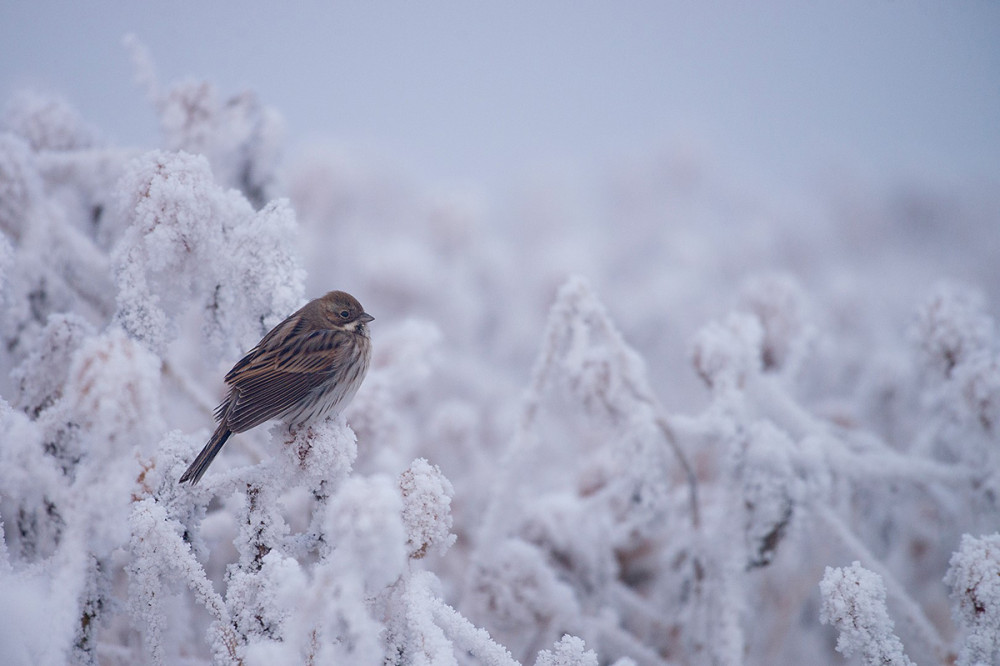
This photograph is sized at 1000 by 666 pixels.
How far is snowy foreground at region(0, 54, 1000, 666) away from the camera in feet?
4.39

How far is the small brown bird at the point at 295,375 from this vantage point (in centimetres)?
180

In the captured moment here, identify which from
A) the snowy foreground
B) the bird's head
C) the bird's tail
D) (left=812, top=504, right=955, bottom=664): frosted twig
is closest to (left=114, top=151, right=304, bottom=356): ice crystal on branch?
the snowy foreground

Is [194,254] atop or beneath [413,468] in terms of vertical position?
atop

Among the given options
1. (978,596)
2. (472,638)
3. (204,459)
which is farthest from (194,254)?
(978,596)

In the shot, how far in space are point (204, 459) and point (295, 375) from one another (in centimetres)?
38

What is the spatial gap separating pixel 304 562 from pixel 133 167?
122cm

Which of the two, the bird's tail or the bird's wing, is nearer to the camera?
the bird's tail

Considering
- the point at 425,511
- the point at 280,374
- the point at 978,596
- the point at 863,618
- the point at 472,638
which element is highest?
the point at 978,596

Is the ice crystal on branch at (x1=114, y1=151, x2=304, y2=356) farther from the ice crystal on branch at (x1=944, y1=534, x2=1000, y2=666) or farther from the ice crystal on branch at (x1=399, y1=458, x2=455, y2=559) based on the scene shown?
the ice crystal on branch at (x1=944, y1=534, x2=1000, y2=666)

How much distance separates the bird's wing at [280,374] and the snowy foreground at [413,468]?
0.10 m

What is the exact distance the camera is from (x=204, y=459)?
5.43 feet

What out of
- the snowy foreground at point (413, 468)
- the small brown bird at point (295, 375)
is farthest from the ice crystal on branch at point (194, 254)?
the small brown bird at point (295, 375)

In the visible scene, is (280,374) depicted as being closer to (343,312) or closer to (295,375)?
(295,375)

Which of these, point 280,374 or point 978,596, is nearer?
point 978,596
